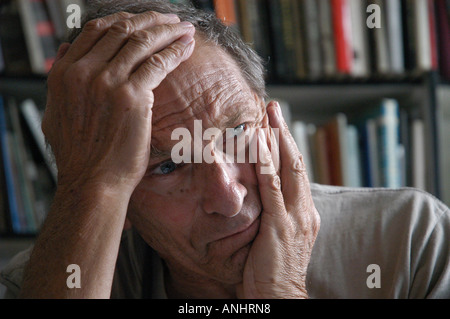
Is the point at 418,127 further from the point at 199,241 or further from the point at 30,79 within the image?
the point at 30,79

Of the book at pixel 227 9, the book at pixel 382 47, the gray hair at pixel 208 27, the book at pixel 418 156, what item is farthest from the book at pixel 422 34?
the gray hair at pixel 208 27

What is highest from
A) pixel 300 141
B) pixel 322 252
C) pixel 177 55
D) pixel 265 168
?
pixel 177 55

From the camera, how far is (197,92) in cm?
89

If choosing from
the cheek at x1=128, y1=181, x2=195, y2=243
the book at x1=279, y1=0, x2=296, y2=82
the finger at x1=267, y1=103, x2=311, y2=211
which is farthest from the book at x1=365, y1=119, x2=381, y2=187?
the cheek at x1=128, y1=181, x2=195, y2=243

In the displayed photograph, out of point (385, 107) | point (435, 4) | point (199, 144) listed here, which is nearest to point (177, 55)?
point (199, 144)

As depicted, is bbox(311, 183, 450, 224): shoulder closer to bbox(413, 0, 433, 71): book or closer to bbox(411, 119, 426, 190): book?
bbox(411, 119, 426, 190): book

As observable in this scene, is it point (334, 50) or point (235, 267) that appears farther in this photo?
point (334, 50)

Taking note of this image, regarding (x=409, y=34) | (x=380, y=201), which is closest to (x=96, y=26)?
(x=380, y=201)

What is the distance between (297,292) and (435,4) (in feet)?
4.34

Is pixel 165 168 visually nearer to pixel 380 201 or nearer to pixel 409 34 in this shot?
pixel 380 201

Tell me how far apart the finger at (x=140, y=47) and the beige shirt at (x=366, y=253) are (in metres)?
0.54

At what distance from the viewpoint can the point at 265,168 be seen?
3.05 ft

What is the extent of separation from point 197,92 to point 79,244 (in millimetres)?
368

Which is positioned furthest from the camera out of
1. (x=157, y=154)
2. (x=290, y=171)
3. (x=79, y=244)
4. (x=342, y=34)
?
(x=342, y=34)
